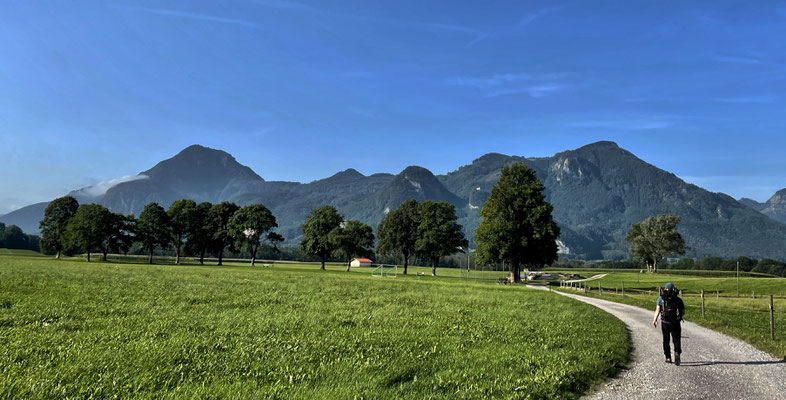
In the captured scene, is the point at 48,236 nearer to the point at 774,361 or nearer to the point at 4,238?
the point at 4,238

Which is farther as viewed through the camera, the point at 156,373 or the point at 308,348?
the point at 308,348

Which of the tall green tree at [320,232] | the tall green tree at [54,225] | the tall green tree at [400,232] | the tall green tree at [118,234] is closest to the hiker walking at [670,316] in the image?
the tall green tree at [400,232]

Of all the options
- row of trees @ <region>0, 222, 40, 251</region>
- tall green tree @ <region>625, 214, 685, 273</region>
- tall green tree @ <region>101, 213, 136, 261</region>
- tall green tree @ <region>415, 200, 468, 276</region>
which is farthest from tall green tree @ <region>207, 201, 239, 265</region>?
row of trees @ <region>0, 222, 40, 251</region>

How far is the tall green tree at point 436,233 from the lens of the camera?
309 ft

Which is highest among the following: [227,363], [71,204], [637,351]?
[71,204]

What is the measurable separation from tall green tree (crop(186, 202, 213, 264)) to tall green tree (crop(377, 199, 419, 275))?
4432 cm

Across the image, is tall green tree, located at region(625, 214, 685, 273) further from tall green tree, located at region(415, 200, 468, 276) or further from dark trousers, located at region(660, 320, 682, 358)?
dark trousers, located at region(660, 320, 682, 358)

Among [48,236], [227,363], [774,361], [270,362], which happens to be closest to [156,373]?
[227,363]

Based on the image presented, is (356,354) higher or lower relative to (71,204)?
lower

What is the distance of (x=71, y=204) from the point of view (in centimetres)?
10212

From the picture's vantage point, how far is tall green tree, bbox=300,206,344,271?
338 ft

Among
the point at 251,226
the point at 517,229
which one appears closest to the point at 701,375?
the point at 517,229

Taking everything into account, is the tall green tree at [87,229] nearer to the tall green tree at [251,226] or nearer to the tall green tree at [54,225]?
the tall green tree at [54,225]

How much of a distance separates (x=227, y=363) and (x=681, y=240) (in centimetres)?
14910
